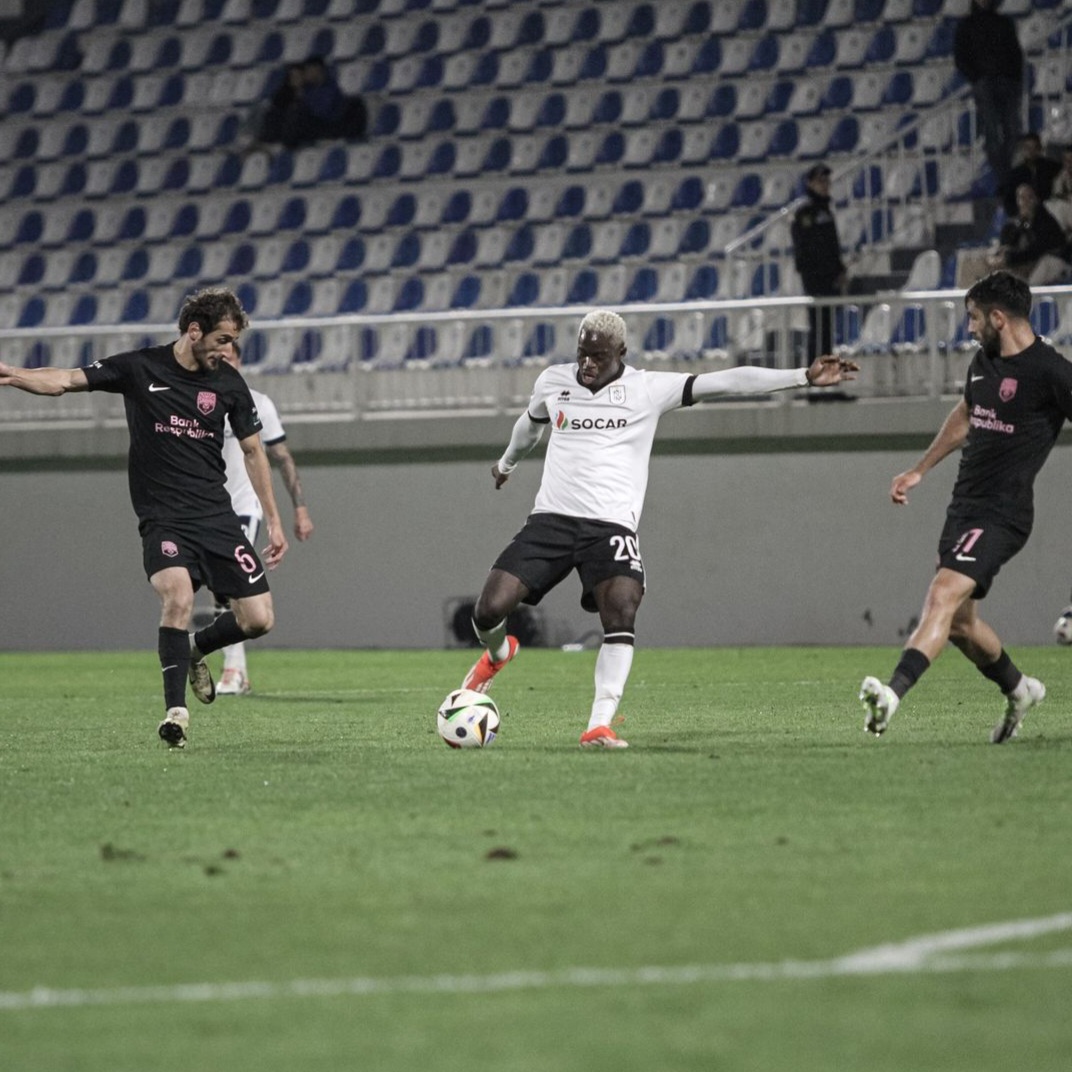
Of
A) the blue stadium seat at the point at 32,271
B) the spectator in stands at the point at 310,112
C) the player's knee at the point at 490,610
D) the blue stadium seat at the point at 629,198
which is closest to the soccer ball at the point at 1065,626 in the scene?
the player's knee at the point at 490,610

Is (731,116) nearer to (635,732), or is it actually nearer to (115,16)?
(115,16)

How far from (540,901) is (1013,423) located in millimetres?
4446

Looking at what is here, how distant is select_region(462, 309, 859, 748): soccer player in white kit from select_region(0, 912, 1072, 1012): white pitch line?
4915 millimetres

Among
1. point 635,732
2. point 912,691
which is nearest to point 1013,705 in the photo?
point 635,732

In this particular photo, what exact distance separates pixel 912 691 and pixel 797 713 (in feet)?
5.78

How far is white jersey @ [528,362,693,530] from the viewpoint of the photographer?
975 centimetres

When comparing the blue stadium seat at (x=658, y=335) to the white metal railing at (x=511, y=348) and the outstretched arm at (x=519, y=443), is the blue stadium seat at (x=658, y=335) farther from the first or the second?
the outstretched arm at (x=519, y=443)

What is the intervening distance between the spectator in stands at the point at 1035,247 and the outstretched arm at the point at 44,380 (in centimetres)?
1197

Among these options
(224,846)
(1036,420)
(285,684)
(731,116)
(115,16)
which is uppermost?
(115,16)

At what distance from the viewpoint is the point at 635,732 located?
1047cm

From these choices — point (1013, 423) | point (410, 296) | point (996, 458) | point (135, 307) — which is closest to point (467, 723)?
point (996, 458)

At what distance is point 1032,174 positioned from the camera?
20.1 meters

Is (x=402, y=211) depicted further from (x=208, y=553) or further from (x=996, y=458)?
(x=996, y=458)

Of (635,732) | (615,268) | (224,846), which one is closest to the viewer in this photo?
(224,846)
